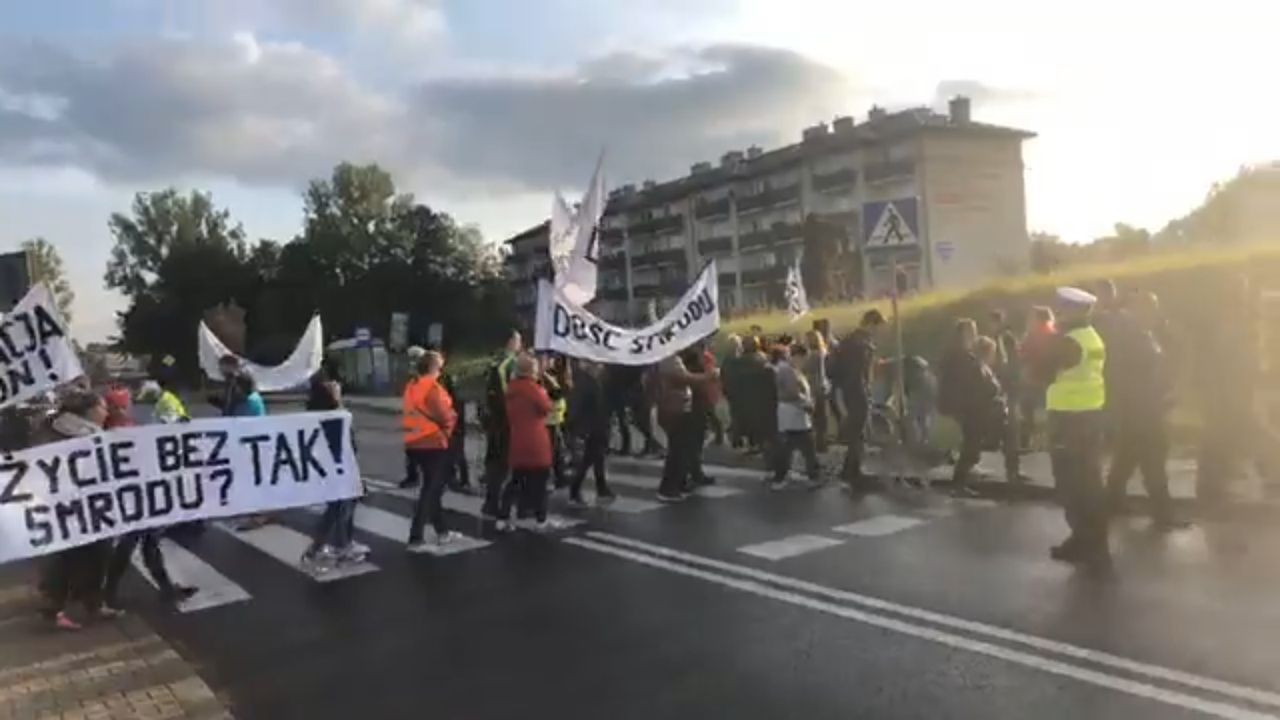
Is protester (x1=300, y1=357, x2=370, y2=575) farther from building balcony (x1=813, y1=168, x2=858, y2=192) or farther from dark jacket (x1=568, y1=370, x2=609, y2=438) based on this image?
building balcony (x1=813, y1=168, x2=858, y2=192)

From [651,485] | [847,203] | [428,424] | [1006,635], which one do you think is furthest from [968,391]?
[847,203]

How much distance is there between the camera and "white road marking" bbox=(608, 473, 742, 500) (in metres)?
13.3

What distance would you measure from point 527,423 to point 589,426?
2103 mm

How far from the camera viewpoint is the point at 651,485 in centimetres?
1445

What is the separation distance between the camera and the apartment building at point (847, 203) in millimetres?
67312

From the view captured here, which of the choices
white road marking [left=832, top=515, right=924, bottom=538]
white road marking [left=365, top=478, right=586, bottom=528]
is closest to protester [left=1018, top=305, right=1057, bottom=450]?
white road marking [left=832, top=515, right=924, bottom=538]

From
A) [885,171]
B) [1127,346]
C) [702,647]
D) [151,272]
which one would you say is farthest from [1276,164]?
[151,272]

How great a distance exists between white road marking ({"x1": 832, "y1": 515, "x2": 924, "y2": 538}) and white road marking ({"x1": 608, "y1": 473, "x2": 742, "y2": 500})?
2422 mm

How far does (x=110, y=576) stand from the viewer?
8.95 metres

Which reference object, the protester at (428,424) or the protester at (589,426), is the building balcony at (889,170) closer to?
the protester at (589,426)

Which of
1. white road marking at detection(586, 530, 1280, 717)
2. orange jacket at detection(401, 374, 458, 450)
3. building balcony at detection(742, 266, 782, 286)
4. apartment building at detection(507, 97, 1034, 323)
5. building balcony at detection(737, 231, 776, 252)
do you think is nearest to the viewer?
white road marking at detection(586, 530, 1280, 717)

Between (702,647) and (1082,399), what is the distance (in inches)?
148

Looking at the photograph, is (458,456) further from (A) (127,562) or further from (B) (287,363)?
(B) (287,363)

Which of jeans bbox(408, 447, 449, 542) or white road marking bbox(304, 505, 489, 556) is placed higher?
jeans bbox(408, 447, 449, 542)
